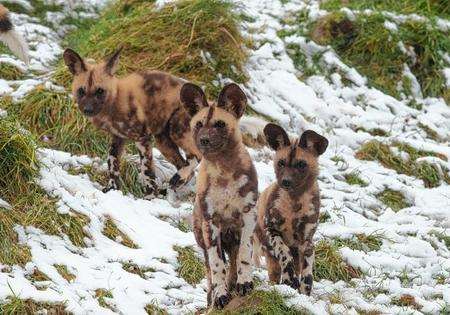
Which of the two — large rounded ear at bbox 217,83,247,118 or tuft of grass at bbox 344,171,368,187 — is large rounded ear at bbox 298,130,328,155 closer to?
large rounded ear at bbox 217,83,247,118

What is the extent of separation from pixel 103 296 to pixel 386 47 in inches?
241

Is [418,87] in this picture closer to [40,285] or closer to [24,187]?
[24,187]

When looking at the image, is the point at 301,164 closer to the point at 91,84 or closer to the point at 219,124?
the point at 219,124

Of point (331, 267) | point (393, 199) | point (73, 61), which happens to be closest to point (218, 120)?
point (331, 267)

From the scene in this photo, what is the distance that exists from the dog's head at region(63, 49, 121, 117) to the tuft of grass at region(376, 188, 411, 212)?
8.59ft

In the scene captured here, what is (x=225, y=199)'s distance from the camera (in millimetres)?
5082

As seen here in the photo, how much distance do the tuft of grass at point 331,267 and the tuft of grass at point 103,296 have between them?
5.51 feet

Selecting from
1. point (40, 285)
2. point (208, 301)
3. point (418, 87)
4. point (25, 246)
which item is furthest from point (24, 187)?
point (418, 87)

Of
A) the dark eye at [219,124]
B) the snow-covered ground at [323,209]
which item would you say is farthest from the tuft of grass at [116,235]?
the dark eye at [219,124]

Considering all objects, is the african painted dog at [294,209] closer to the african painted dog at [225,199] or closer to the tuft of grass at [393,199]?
the african painted dog at [225,199]

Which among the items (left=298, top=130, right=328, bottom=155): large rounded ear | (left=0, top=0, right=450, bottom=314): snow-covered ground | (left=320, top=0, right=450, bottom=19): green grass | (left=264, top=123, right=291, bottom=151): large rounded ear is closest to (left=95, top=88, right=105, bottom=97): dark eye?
(left=0, top=0, right=450, bottom=314): snow-covered ground

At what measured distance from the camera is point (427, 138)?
9.52 meters

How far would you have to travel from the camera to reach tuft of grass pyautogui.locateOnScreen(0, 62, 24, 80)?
28.8 feet

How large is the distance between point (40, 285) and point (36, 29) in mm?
5553
